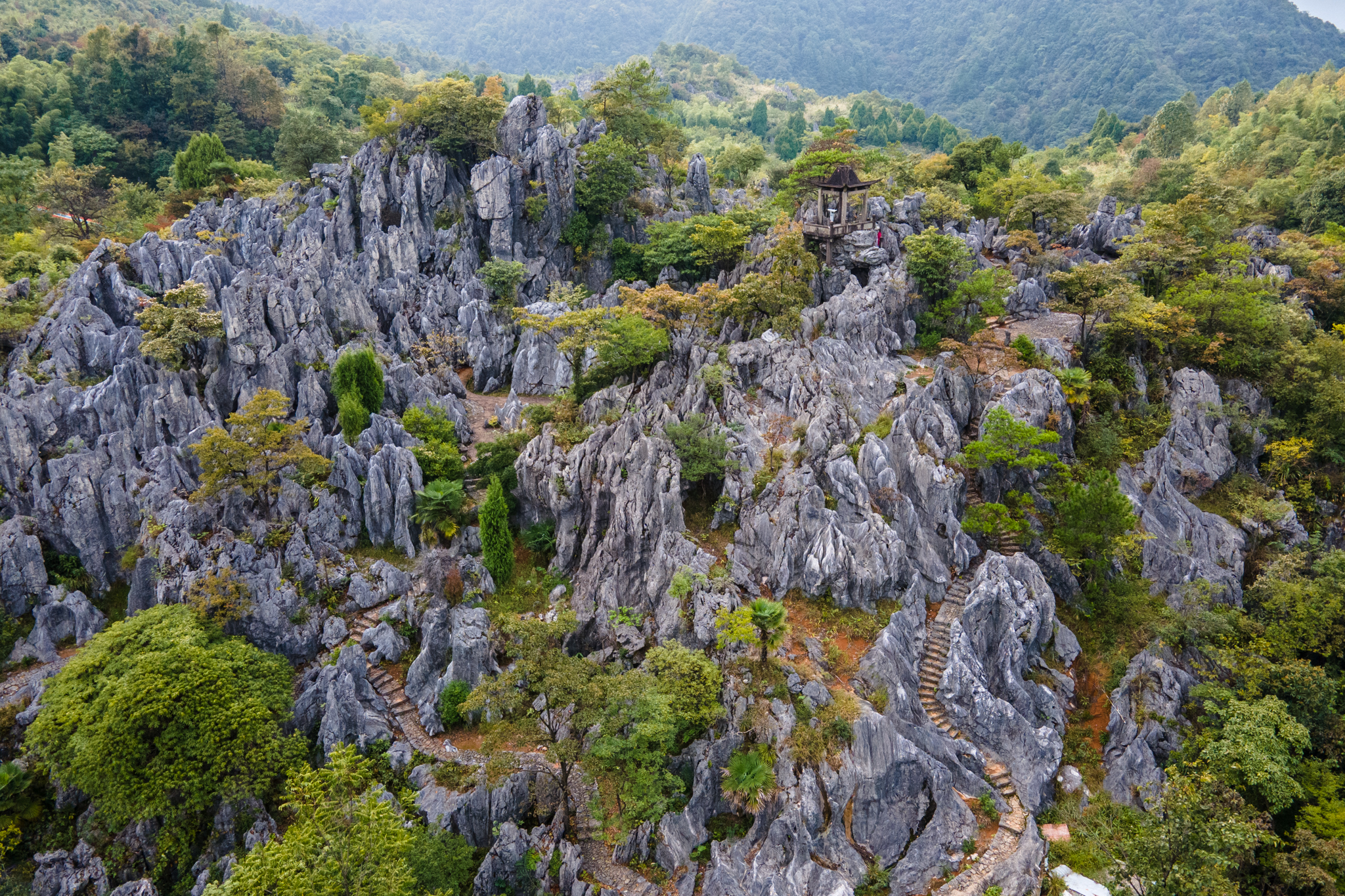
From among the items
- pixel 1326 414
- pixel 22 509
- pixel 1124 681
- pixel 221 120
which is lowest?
pixel 1124 681

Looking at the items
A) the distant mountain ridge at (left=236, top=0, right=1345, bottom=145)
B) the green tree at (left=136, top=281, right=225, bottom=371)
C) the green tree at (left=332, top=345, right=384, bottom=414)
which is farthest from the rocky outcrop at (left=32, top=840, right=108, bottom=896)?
the distant mountain ridge at (left=236, top=0, right=1345, bottom=145)

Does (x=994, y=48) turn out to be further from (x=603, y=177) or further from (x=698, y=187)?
(x=603, y=177)

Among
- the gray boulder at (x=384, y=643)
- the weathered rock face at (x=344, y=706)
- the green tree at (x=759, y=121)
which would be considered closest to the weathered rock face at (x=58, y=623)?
the weathered rock face at (x=344, y=706)

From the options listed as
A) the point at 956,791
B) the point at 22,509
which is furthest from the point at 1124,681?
the point at 22,509

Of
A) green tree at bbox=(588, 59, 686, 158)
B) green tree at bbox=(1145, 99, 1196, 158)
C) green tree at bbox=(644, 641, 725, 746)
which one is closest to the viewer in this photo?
green tree at bbox=(644, 641, 725, 746)

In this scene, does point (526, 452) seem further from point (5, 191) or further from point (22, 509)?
point (5, 191)

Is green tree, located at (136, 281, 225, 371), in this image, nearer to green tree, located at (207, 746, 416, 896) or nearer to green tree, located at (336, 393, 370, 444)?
green tree, located at (336, 393, 370, 444)

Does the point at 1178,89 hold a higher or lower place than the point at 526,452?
higher
